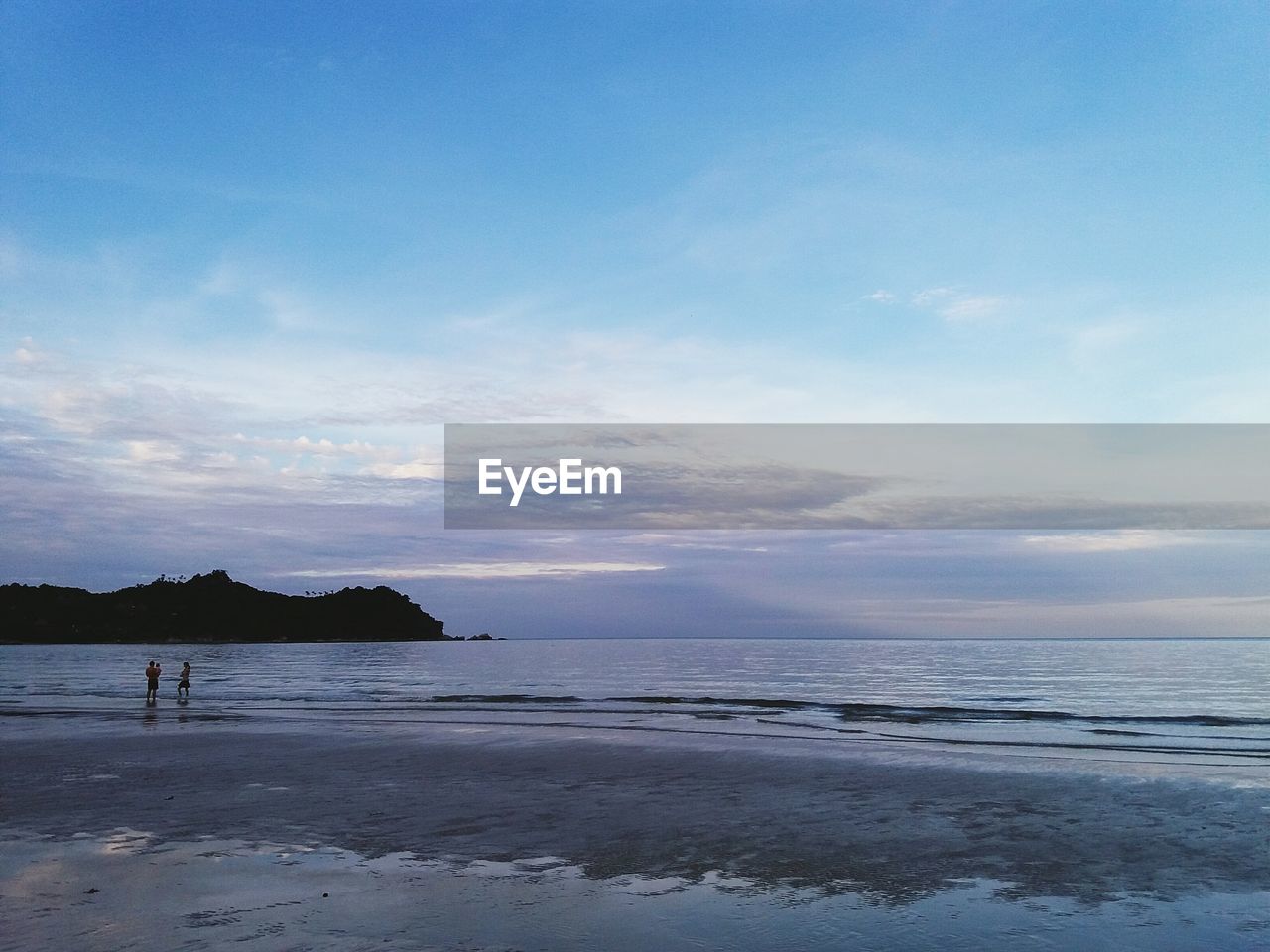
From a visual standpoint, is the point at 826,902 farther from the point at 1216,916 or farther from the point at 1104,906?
the point at 1216,916

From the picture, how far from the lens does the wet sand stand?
9594 millimetres

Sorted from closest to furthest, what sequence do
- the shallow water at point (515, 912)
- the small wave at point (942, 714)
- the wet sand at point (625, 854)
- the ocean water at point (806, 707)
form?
the shallow water at point (515, 912)
the wet sand at point (625, 854)
the ocean water at point (806, 707)
the small wave at point (942, 714)

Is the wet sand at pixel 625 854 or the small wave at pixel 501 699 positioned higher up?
the wet sand at pixel 625 854

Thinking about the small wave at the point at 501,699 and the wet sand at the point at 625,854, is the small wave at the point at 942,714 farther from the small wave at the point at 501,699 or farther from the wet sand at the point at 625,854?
the wet sand at the point at 625,854

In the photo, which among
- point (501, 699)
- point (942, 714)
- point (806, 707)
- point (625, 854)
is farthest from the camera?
point (501, 699)

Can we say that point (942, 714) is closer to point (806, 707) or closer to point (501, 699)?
point (806, 707)

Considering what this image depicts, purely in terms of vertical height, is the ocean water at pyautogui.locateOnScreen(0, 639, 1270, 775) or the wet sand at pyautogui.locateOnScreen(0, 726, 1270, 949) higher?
the wet sand at pyautogui.locateOnScreen(0, 726, 1270, 949)

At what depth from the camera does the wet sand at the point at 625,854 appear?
9.59 metres

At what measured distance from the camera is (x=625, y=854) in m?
13.1

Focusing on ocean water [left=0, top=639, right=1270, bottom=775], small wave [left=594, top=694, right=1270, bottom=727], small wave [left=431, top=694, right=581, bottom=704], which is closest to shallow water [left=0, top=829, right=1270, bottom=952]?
ocean water [left=0, top=639, right=1270, bottom=775]

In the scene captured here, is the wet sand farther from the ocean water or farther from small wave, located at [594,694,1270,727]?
small wave, located at [594,694,1270,727]

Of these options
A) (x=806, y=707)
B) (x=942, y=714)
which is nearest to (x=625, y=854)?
(x=942, y=714)

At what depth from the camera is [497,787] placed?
19.1m

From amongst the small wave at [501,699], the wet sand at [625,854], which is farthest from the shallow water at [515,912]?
the small wave at [501,699]
